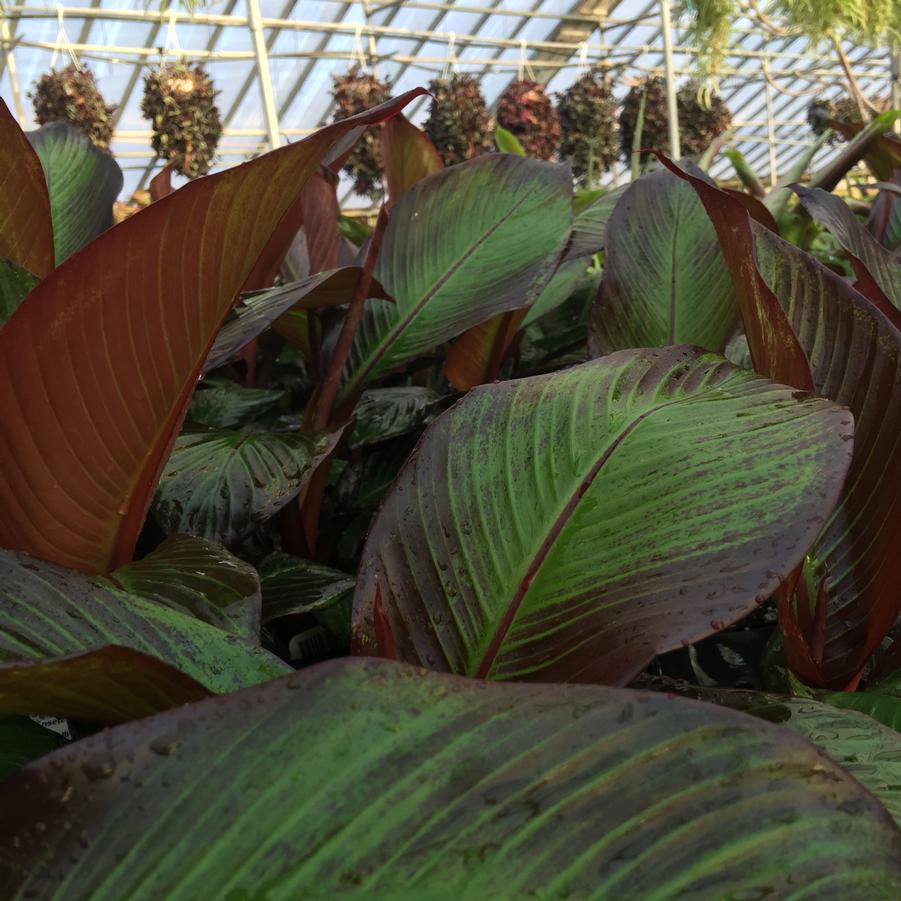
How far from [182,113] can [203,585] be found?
14.0 feet

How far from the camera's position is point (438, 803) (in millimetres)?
262

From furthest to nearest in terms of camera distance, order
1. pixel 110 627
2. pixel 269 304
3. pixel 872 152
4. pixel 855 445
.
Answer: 1. pixel 872 152
2. pixel 269 304
3. pixel 855 445
4. pixel 110 627

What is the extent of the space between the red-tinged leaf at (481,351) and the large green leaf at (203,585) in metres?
0.43

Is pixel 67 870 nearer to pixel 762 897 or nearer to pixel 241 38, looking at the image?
pixel 762 897

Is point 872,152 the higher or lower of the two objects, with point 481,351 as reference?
higher

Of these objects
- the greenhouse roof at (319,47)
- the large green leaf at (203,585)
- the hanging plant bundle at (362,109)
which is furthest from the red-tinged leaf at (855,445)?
the greenhouse roof at (319,47)

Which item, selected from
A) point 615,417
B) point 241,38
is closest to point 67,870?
point 615,417

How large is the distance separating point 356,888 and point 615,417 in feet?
0.96

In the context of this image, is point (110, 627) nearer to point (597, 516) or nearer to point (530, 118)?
point (597, 516)

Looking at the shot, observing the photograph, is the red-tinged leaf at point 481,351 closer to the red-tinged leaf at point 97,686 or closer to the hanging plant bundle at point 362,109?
the red-tinged leaf at point 97,686

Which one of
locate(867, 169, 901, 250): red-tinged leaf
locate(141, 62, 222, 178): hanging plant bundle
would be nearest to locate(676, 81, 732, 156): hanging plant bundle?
locate(141, 62, 222, 178): hanging plant bundle

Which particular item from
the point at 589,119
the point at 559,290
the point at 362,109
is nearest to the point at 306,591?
the point at 559,290

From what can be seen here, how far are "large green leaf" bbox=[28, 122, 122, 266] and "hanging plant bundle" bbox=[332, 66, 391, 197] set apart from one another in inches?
125

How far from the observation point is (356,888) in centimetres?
25
